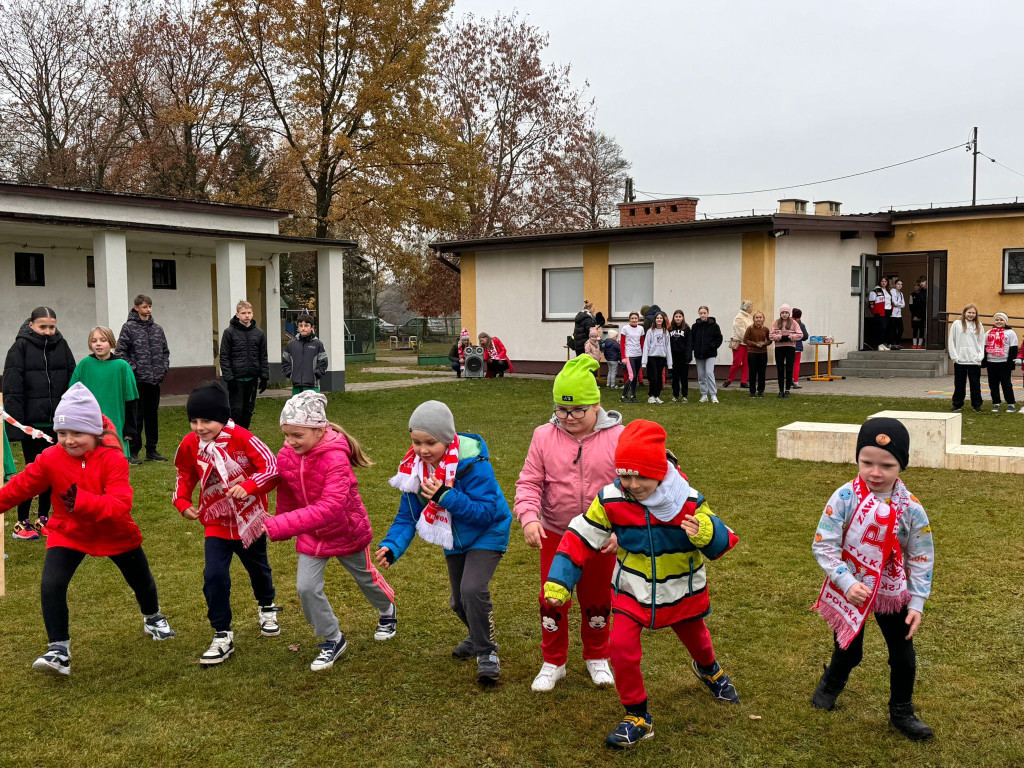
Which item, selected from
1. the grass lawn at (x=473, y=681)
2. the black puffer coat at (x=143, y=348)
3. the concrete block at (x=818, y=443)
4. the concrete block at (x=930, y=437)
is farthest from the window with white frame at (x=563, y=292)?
the grass lawn at (x=473, y=681)

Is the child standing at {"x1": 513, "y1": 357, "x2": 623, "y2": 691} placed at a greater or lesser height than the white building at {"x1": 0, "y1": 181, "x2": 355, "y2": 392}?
lesser

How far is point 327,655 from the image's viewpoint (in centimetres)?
489

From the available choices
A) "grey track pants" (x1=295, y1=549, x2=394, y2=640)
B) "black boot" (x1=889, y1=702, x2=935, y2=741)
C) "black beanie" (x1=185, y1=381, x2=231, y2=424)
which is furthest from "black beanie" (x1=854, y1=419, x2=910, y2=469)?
"black beanie" (x1=185, y1=381, x2=231, y2=424)

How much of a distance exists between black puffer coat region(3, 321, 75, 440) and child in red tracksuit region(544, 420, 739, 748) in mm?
6402

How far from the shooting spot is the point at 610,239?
2408 centimetres

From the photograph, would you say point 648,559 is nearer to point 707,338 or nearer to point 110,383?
point 110,383

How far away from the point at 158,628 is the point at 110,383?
194 inches

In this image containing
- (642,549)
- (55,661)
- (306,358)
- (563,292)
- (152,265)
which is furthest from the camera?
(563,292)

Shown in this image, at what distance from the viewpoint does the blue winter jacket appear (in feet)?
14.9

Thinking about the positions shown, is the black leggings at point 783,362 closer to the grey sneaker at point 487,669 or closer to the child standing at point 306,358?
the child standing at point 306,358

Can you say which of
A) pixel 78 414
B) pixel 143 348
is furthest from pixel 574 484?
pixel 143 348

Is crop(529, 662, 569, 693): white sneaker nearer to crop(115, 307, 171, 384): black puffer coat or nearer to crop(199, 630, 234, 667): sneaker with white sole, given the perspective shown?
crop(199, 630, 234, 667): sneaker with white sole

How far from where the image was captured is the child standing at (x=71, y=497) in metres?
4.79

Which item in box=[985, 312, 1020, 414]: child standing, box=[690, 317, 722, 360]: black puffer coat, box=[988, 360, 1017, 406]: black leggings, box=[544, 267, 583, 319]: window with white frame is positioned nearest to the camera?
box=[985, 312, 1020, 414]: child standing
